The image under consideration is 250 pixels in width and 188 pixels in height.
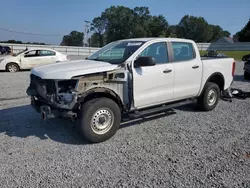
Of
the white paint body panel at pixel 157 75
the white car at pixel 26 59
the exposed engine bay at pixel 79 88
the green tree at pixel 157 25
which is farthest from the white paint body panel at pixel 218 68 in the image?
the green tree at pixel 157 25

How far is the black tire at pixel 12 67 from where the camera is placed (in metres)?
14.3

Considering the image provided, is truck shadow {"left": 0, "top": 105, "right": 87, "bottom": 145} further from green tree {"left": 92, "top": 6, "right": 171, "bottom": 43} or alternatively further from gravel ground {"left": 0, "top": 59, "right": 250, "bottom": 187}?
green tree {"left": 92, "top": 6, "right": 171, "bottom": 43}

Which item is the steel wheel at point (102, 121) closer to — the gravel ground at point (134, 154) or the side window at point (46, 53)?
the gravel ground at point (134, 154)

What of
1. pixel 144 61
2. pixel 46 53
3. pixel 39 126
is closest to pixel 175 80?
pixel 144 61

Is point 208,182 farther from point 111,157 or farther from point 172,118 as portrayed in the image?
point 172,118

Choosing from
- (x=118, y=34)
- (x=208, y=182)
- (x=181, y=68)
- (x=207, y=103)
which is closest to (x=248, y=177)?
(x=208, y=182)

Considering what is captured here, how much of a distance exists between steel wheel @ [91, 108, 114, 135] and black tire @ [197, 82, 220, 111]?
2808 millimetres

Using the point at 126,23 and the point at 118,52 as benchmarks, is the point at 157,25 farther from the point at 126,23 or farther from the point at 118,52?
the point at 118,52

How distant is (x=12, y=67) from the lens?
47.4ft

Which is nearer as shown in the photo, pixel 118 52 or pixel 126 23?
pixel 118 52

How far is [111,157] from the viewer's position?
375 cm

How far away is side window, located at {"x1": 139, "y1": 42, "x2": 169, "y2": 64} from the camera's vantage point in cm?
484

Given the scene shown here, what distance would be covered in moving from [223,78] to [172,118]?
6.64 feet

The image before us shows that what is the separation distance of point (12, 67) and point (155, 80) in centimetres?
1232
